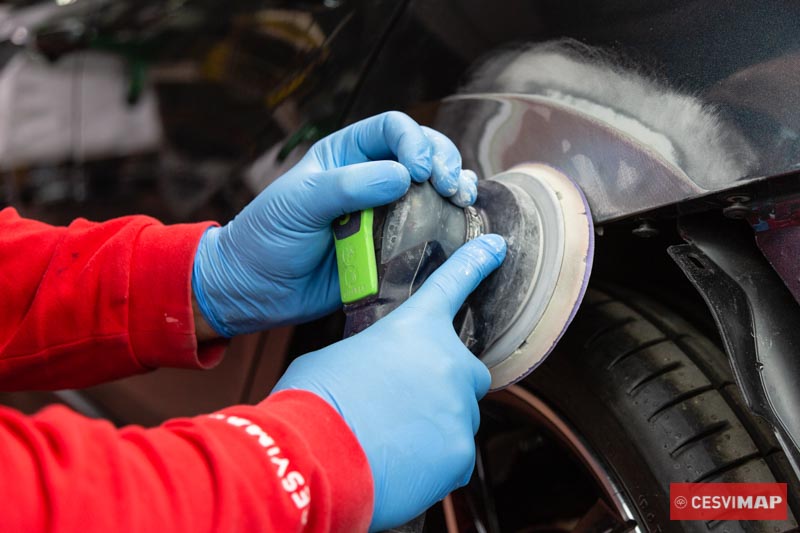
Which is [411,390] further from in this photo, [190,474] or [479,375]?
[190,474]

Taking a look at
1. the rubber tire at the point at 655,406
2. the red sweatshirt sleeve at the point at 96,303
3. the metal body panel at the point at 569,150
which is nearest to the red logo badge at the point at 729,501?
the rubber tire at the point at 655,406

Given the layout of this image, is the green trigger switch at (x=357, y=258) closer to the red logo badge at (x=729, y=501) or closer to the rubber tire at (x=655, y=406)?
the rubber tire at (x=655, y=406)

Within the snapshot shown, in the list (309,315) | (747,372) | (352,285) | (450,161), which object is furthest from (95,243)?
(747,372)

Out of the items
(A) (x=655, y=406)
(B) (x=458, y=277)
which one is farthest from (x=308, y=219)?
(A) (x=655, y=406)

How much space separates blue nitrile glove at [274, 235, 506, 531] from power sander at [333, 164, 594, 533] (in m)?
0.05

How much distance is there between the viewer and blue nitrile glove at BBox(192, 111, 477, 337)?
1072 mm

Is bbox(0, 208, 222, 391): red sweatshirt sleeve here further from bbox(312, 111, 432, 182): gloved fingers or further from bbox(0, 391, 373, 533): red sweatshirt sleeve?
bbox(0, 391, 373, 533): red sweatshirt sleeve

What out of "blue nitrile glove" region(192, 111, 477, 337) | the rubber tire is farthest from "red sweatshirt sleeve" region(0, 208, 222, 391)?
the rubber tire

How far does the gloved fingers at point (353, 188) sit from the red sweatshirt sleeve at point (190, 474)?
1.03ft

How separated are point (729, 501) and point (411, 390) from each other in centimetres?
43

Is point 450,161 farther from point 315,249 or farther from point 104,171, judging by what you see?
point 104,171

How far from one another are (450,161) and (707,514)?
58 centimetres

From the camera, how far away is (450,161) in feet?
3.60

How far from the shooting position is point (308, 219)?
1.15 meters
